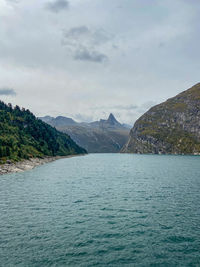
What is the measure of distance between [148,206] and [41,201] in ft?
78.7

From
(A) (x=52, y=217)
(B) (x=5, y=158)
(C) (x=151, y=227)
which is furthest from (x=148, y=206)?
(B) (x=5, y=158)

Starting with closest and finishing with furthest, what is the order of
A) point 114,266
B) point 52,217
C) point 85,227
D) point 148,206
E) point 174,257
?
1. point 114,266
2. point 174,257
3. point 85,227
4. point 52,217
5. point 148,206

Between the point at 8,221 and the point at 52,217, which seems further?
the point at 52,217

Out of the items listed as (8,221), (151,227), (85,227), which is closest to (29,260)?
(85,227)

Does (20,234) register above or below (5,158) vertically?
below

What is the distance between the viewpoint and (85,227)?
109 feet

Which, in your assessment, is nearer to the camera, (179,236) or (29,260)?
(29,260)

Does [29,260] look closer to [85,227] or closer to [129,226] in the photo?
[85,227]

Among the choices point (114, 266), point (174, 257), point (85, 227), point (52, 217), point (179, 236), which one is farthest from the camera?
point (52, 217)

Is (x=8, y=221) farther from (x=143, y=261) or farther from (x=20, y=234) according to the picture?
(x=143, y=261)

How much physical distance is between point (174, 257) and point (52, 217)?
21.8 metres

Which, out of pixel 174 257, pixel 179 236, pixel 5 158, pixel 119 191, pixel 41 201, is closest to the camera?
pixel 174 257

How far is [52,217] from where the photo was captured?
37.8m

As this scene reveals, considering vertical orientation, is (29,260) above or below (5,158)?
below
